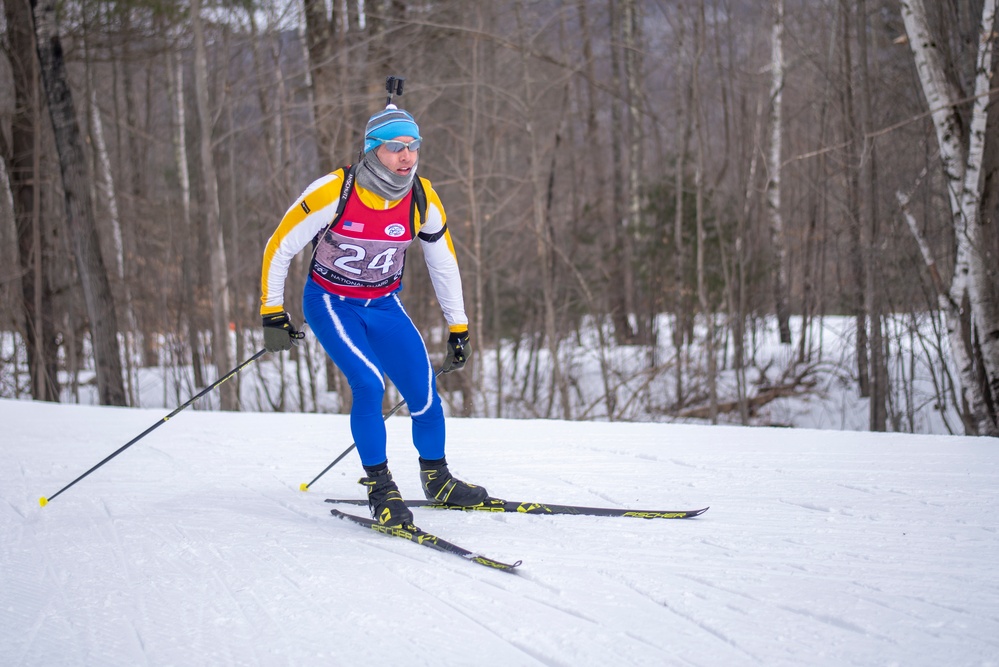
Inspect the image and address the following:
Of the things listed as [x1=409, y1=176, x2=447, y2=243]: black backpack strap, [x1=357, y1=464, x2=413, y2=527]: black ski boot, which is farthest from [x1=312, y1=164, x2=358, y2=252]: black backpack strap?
[x1=357, y1=464, x2=413, y2=527]: black ski boot

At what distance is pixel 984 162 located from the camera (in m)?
6.80

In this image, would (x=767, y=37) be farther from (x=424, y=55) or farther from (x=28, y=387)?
(x=28, y=387)

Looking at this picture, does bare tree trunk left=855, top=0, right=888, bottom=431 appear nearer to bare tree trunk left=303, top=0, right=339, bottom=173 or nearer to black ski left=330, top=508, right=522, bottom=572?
bare tree trunk left=303, top=0, right=339, bottom=173

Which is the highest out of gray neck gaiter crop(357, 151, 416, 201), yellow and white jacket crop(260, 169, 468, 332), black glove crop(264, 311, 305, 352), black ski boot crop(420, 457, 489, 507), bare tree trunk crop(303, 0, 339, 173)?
bare tree trunk crop(303, 0, 339, 173)

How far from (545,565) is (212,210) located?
25.0 ft

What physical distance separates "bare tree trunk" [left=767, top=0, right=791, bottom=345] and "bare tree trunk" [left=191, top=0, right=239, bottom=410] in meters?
8.26

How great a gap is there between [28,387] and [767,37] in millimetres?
15187

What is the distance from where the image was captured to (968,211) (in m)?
6.59

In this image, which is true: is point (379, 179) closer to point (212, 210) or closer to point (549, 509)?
point (549, 509)

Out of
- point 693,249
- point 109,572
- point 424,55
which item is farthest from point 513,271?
point 109,572

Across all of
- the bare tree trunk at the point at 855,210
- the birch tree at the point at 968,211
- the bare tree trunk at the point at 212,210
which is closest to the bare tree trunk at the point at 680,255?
the bare tree trunk at the point at 855,210

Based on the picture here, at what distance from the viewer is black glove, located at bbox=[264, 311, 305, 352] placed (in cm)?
333

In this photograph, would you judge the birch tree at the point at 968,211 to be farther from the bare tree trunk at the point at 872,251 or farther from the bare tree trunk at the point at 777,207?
the bare tree trunk at the point at 777,207

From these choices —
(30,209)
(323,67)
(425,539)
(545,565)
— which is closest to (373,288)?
(425,539)
